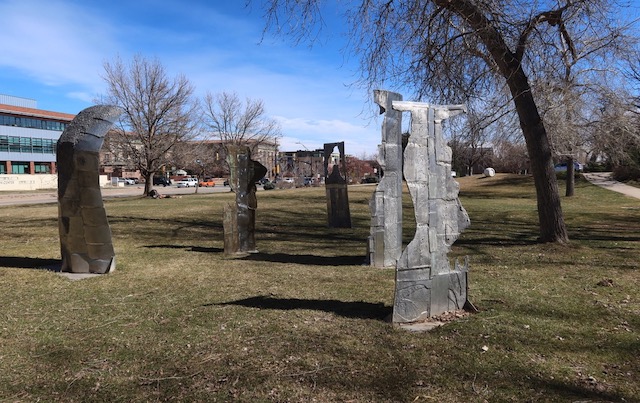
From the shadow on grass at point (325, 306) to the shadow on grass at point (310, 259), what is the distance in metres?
2.61

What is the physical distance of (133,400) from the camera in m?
3.22

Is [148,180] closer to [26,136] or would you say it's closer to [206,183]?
[206,183]

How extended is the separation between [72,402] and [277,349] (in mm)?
1647

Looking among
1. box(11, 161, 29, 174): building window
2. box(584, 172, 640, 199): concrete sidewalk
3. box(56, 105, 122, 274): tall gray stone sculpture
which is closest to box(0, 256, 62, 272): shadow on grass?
box(56, 105, 122, 274): tall gray stone sculpture

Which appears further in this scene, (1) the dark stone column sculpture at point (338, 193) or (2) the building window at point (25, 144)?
(2) the building window at point (25, 144)

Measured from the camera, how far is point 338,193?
536 inches

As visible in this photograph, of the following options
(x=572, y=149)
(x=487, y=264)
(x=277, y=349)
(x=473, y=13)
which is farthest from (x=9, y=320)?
(x=572, y=149)

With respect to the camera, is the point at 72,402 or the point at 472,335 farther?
the point at 472,335

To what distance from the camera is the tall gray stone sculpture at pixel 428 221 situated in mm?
4699

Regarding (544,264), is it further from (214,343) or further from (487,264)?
(214,343)

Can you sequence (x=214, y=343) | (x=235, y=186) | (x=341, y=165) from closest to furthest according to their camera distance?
(x=214, y=343) < (x=235, y=186) < (x=341, y=165)

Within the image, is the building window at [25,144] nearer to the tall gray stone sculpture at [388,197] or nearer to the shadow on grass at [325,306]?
the tall gray stone sculpture at [388,197]

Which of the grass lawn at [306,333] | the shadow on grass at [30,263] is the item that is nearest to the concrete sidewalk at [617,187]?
the grass lawn at [306,333]

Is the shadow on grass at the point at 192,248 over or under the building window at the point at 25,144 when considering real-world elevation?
under
